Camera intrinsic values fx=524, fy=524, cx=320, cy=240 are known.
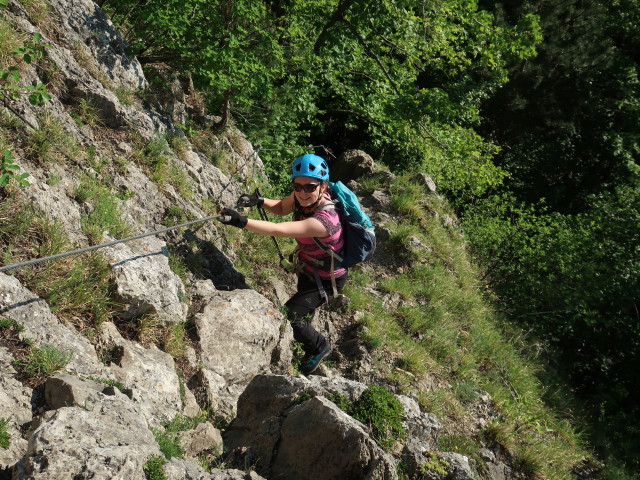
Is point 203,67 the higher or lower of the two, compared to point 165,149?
higher

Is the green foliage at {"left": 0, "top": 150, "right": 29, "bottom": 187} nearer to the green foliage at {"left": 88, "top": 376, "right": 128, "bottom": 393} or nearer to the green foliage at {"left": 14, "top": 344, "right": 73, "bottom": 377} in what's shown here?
the green foliage at {"left": 14, "top": 344, "right": 73, "bottom": 377}

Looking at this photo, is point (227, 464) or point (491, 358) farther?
point (491, 358)

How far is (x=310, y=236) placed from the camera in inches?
217

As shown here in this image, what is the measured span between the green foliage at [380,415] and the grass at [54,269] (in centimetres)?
223

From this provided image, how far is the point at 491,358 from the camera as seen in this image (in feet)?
27.0

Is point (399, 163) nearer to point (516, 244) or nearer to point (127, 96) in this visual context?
point (516, 244)

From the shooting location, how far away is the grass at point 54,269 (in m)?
3.91

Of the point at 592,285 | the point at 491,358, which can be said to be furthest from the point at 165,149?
the point at 592,285

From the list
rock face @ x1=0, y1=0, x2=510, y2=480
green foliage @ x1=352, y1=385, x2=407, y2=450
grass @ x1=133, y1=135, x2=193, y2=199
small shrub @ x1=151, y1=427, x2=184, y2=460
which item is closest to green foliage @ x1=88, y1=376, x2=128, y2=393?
rock face @ x1=0, y1=0, x2=510, y2=480

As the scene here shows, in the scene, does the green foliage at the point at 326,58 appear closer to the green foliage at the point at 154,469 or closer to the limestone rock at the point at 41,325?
the limestone rock at the point at 41,325

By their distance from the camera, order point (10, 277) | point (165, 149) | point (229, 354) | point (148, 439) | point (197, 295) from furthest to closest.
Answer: point (165, 149) < point (197, 295) < point (229, 354) < point (10, 277) < point (148, 439)

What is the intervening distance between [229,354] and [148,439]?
1988 millimetres

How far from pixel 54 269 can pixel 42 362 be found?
0.85 m

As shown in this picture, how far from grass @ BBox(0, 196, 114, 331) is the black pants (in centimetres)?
226
